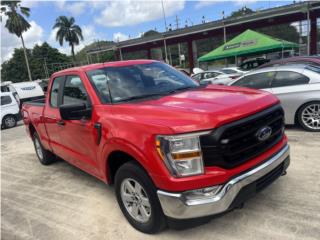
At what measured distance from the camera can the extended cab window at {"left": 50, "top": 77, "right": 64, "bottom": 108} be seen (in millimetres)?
4902

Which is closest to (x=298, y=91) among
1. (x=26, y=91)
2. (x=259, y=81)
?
(x=259, y=81)

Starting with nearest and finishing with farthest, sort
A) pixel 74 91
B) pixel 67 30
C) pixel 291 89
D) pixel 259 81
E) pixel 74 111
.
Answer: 1. pixel 74 111
2. pixel 74 91
3. pixel 291 89
4. pixel 259 81
5. pixel 67 30

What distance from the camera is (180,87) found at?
13.5 feet

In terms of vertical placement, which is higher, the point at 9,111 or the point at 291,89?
the point at 291,89

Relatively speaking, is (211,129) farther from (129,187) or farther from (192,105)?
(129,187)

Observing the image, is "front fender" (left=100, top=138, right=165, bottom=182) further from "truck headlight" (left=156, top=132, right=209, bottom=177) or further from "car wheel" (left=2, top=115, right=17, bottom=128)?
"car wheel" (left=2, top=115, right=17, bottom=128)

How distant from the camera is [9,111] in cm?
A: 1519

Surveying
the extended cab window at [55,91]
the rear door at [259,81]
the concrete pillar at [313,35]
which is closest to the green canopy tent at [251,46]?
the concrete pillar at [313,35]

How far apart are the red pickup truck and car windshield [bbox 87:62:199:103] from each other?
0.01 m

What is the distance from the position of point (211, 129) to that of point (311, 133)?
4.66 meters

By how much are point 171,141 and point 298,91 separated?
16.3 feet

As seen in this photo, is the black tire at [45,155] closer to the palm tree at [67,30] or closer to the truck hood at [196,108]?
the truck hood at [196,108]

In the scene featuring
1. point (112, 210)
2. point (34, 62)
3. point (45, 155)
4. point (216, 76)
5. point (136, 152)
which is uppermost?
point (34, 62)

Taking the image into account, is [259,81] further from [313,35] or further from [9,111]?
[313,35]
